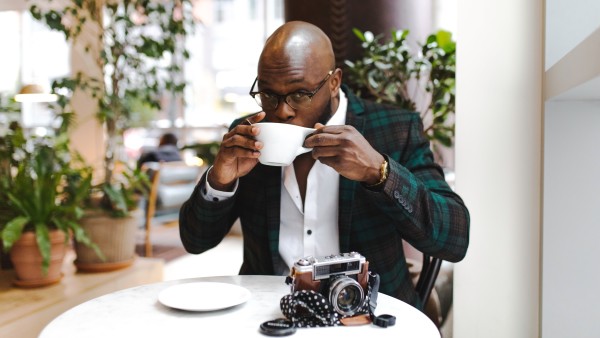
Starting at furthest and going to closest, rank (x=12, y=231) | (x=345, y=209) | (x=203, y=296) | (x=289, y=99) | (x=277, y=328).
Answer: (x=12, y=231) → (x=345, y=209) → (x=289, y=99) → (x=203, y=296) → (x=277, y=328)

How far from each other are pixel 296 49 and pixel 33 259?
1.74 m

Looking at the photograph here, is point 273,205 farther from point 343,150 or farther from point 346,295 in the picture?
point 346,295

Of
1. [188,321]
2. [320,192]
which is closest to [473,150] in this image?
[320,192]

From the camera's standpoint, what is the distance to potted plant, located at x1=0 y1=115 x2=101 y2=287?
8.10 ft

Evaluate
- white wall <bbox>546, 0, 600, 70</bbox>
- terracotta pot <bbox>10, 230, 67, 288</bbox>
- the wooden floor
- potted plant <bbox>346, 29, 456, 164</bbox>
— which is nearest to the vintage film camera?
white wall <bbox>546, 0, 600, 70</bbox>

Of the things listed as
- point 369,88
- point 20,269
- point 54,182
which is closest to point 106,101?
point 54,182

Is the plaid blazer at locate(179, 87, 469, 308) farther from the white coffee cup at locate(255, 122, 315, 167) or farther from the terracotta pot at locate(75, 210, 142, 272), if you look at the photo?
the terracotta pot at locate(75, 210, 142, 272)

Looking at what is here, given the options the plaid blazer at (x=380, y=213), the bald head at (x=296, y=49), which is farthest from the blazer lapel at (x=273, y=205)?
the bald head at (x=296, y=49)

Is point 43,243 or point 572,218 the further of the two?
point 43,243

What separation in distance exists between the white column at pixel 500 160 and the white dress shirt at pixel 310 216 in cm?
37

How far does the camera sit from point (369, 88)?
2.27 m

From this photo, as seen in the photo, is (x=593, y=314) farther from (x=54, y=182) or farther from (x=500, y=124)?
(x=54, y=182)

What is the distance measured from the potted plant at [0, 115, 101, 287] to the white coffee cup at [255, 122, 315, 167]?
1.61 meters

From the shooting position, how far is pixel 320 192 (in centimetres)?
157
